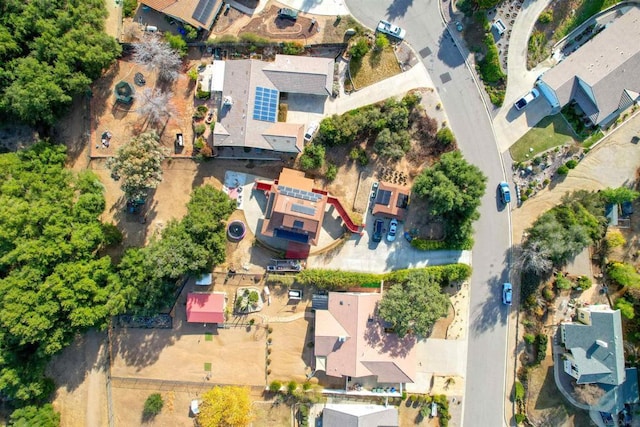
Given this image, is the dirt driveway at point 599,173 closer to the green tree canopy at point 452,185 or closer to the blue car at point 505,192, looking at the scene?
the blue car at point 505,192

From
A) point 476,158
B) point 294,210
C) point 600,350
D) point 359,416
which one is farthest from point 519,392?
point 294,210

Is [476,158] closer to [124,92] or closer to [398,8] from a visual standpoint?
[398,8]

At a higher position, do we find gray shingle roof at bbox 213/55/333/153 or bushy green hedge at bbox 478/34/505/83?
bushy green hedge at bbox 478/34/505/83

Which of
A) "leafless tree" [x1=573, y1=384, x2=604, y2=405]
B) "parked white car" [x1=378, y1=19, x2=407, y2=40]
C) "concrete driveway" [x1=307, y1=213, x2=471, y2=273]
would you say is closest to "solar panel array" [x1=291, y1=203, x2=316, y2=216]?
"concrete driveway" [x1=307, y1=213, x2=471, y2=273]

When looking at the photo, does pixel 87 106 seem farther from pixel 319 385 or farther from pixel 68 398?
pixel 319 385

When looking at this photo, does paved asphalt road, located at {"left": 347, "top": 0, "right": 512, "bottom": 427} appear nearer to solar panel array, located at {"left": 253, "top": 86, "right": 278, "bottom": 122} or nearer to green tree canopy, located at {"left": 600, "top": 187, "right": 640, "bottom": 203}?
green tree canopy, located at {"left": 600, "top": 187, "right": 640, "bottom": 203}

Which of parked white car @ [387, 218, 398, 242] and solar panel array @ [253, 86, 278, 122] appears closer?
solar panel array @ [253, 86, 278, 122]

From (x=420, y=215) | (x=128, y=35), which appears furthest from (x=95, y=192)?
(x=420, y=215)

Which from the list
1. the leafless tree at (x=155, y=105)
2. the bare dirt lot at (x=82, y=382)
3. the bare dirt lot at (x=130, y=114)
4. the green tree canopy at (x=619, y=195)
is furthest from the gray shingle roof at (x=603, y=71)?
the bare dirt lot at (x=82, y=382)
